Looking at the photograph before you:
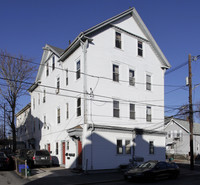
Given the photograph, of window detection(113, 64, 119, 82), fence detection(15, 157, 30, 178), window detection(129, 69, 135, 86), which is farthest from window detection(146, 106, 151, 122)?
fence detection(15, 157, 30, 178)

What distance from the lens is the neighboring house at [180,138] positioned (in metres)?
45.3

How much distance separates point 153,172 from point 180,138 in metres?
32.0

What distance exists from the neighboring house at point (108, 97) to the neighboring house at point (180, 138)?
2089cm

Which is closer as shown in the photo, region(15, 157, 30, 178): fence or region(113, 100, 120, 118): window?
region(15, 157, 30, 178): fence

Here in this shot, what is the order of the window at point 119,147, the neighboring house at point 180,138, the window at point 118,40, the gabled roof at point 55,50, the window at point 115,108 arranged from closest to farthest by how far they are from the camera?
1. the window at point 119,147
2. the window at point 115,108
3. the window at point 118,40
4. the gabled roof at point 55,50
5. the neighboring house at point 180,138

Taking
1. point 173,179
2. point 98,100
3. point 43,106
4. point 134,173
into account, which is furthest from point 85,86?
point 43,106

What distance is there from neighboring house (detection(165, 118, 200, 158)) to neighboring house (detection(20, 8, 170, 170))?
20886mm

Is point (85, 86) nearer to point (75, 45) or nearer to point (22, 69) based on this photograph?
point (75, 45)

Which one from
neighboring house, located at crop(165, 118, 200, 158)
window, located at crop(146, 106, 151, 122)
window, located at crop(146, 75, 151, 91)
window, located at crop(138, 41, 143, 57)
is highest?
window, located at crop(138, 41, 143, 57)

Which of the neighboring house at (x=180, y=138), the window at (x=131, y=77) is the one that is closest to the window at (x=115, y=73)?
the window at (x=131, y=77)

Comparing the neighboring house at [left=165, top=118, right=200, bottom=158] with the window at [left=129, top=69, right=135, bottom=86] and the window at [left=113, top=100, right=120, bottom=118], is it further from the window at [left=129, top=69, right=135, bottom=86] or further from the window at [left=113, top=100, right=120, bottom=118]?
the window at [left=113, top=100, right=120, bottom=118]

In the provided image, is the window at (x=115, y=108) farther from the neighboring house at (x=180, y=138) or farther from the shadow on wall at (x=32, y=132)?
the neighboring house at (x=180, y=138)

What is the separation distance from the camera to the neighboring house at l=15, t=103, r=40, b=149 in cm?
3416

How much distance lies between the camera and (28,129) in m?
38.5
